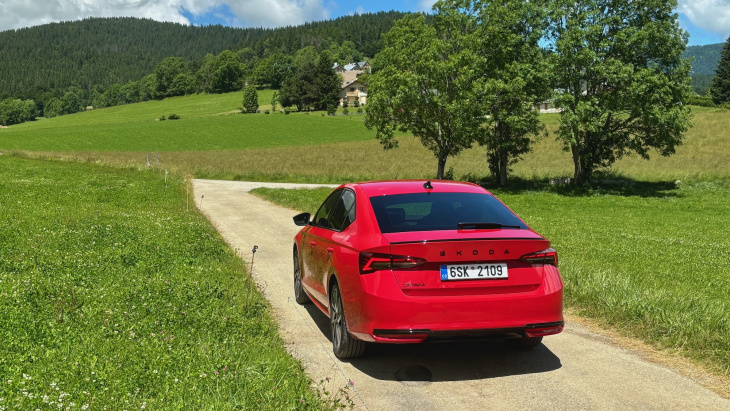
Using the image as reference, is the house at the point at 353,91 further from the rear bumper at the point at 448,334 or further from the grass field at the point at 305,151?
the rear bumper at the point at 448,334

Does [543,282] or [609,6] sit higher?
[609,6]

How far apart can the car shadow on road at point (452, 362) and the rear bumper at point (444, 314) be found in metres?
0.42

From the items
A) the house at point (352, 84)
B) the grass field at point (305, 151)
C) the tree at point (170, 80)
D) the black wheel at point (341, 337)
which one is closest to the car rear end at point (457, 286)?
the black wheel at point (341, 337)

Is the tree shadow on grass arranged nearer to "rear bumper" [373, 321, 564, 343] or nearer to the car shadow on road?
the car shadow on road

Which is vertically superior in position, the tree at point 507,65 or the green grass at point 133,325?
the tree at point 507,65

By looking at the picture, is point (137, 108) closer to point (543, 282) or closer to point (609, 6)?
point (609, 6)

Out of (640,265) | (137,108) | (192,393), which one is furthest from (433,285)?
(137,108)

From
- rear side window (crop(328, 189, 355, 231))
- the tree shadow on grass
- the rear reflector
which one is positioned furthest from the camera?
the tree shadow on grass

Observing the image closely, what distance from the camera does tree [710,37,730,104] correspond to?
82.6 m

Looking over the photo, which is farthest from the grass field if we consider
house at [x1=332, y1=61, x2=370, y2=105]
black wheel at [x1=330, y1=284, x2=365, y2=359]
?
house at [x1=332, y1=61, x2=370, y2=105]

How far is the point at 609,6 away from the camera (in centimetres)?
3381

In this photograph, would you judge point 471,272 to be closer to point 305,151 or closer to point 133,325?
point 133,325

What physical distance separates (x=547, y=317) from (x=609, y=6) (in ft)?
108

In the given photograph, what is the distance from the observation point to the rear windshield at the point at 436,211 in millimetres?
5508
